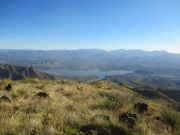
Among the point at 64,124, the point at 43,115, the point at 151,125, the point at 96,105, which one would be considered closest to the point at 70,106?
the point at 96,105

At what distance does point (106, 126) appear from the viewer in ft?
22.1

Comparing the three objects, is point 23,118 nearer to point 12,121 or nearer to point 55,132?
point 12,121

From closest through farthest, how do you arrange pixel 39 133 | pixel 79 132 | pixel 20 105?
pixel 39 133 < pixel 79 132 < pixel 20 105

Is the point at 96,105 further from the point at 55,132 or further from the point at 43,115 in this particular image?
the point at 55,132

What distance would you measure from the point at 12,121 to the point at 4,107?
2189 mm

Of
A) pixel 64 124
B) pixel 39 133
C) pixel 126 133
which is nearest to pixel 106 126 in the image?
pixel 126 133

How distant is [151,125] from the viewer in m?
7.30

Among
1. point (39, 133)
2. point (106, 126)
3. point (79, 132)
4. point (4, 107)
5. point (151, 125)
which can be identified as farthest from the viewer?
point (4, 107)

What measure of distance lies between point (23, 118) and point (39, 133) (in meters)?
1.55

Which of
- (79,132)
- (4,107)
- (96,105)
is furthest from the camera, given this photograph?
(96,105)

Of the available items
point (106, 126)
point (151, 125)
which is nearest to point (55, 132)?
point (106, 126)

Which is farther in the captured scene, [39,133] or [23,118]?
[23,118]

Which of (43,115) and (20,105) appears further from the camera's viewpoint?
(20,105)

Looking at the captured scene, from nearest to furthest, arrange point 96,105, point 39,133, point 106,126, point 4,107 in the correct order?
point 39,133 < point 106,126 < point 4,107 < point 96,105
